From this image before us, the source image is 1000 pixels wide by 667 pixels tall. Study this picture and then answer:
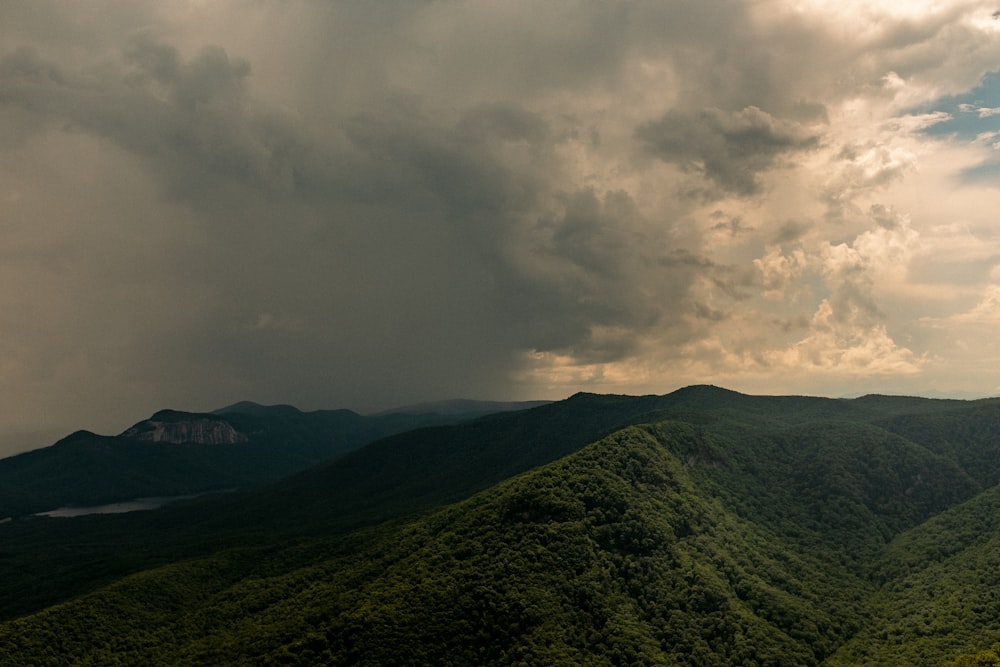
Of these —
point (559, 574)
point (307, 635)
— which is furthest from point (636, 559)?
point (307, 635)

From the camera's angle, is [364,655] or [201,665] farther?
[201,665]

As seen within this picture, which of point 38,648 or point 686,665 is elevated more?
point 38,648

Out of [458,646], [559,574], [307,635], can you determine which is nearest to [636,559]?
[559,574]

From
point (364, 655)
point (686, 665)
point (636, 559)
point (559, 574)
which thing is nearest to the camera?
point (364, 655)

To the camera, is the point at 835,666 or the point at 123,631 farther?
the point at 123,631

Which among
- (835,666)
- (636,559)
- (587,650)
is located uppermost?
(636,559)

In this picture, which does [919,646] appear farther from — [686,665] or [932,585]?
[686,665]

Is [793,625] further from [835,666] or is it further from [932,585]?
[932,585]

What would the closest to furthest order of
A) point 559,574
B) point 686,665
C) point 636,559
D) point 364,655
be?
point 364,655
point 686,665
point 559,574
point 636,559

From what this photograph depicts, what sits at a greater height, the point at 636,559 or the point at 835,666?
the point at 636,559
